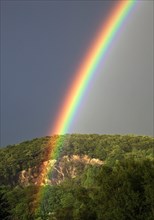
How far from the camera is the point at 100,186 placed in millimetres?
63625

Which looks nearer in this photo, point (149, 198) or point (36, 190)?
point (149, 198)

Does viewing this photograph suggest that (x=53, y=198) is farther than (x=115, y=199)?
Yes

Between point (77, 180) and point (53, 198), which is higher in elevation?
point (77, 180)

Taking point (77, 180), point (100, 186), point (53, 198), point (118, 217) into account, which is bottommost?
point (118, 217)

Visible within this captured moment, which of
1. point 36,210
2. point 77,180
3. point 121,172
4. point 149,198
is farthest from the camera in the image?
point 77,180

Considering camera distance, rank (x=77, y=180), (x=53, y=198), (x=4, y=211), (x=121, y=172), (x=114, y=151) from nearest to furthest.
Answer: (x=121, y=172)
(x=4, y=211)
(x=53, y=198)
(x=77, y=180)
(x=114, y=151)

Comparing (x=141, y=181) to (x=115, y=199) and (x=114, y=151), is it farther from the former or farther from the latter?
(x=114, y=151)

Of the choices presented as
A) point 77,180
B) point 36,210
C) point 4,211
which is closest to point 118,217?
point 4,211

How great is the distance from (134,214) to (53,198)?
213 feet

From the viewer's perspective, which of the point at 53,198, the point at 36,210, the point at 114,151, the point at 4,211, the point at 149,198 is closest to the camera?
the point at 149,198

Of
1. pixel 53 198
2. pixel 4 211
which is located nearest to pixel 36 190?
pixel 53 198

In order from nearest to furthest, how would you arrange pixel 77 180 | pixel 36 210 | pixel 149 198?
pixel 149 198
pixel 36 210
pixel 77 180

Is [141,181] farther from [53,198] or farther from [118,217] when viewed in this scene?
[53,198]

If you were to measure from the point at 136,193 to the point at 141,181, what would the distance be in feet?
7.97
